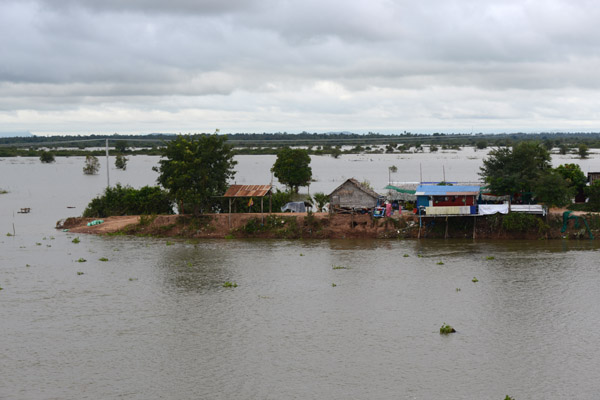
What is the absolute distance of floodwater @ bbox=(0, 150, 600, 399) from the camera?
16.7m

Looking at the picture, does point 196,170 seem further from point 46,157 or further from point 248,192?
point 46,157

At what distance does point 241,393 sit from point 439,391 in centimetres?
506

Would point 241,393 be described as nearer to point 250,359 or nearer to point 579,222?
point 250,359

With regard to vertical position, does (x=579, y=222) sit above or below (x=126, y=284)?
above

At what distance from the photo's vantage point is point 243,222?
36688mm

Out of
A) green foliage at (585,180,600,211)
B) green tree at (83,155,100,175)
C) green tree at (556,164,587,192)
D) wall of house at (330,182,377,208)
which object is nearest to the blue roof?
wall of house at (330,182,377,208)

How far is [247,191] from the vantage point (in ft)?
120

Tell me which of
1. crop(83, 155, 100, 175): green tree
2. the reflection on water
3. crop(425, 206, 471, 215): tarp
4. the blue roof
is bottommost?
the reflection on water

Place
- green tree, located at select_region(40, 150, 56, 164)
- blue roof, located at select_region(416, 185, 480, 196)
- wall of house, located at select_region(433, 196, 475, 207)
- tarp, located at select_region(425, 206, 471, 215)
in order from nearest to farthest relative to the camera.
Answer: tarp, located at select_region(425, 206, 471, 215) → blue roof, located at select_region(416, 185, 480, 196) → wall of house, located at select_region(433, 196, 475, 207) → green tree, located at select_region(40, 150, 56, 164)

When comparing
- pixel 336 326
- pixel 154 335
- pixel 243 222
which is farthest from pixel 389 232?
pixel 154 335

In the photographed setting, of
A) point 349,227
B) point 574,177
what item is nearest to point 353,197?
point 349,227

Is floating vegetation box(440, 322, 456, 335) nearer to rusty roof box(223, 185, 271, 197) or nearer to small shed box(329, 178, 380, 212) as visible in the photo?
small shed box(329, 178, 380, 212)

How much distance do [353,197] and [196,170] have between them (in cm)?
912

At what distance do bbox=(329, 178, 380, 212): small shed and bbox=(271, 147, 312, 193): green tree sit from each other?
52.8 feet
